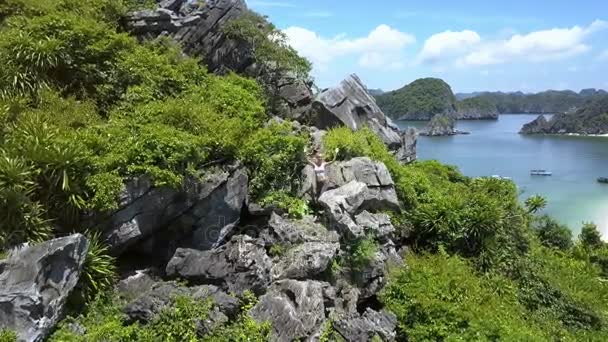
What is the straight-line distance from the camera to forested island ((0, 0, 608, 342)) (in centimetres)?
667

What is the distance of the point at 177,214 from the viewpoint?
8.20m

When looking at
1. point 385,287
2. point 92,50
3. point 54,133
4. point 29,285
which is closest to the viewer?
point 29,285

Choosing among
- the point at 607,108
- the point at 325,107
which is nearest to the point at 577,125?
the point at 607,108

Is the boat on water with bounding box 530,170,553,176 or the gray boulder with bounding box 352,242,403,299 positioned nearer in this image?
the gray boulder with bounding box 352,242,403,299

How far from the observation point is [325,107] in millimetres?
13203

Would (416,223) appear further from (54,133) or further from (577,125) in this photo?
(577,125)

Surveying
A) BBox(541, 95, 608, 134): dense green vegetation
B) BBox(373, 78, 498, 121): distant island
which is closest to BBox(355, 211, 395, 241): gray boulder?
BBox(541, 95, 608, 134): dense green vegetation

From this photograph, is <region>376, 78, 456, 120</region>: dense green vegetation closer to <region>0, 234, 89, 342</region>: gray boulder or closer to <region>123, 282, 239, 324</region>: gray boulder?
<region>123, 282, 239, 324</region>: gray boulder

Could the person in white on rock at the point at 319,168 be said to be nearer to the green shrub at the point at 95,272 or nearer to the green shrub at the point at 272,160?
the green shrub at the point at 272,160

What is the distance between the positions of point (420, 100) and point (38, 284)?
15187cm

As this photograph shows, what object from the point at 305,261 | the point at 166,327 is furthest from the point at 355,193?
the point at 166,327

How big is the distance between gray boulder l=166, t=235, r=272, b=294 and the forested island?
24 millimetres

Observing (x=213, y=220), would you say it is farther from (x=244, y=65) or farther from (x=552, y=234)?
(x=552, y=234)

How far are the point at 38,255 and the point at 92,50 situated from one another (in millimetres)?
5897
